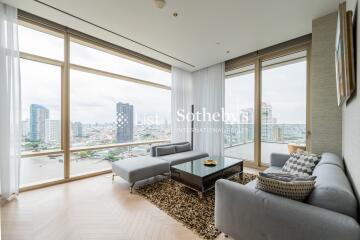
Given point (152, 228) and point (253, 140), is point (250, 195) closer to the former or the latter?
point (152, 228)

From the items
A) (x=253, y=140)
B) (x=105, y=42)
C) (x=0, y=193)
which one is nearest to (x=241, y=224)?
(x=253, y=140)

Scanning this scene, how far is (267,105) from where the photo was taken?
386 centimetres

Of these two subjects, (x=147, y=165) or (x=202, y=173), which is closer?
(x=202, y=173)

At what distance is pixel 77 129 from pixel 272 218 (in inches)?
142

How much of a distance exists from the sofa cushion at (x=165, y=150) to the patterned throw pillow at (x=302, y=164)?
2.33 metres

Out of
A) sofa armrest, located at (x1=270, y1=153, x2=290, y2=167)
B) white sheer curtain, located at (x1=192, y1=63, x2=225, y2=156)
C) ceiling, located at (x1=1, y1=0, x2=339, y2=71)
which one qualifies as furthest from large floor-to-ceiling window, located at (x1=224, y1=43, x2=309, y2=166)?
sofa armrest, located at (x1=270, y1=153, x2=290, y2=167)

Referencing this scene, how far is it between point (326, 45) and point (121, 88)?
4165mm

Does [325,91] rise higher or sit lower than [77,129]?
higher

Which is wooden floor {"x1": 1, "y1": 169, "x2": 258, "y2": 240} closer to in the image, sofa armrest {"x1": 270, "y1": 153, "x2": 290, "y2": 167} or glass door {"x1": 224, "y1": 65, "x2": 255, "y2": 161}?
sofa armrest {"x1": 270, "y1": 153, "x2": 290, "y2": 167}

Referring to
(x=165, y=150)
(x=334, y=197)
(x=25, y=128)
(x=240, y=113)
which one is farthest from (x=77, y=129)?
(x=240, y=113)

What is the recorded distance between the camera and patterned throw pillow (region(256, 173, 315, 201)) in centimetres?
117

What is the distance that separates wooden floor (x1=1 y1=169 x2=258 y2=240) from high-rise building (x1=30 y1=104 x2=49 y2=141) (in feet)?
3.15

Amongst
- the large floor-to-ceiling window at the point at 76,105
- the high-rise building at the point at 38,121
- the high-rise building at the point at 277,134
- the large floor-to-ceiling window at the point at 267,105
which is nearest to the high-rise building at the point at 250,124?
the large floor-to-ceiling window at the point at 267,105

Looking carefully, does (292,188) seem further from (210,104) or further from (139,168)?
(210,104)
